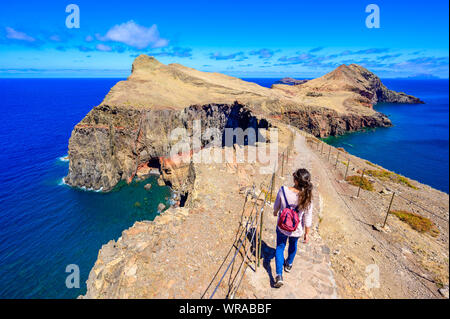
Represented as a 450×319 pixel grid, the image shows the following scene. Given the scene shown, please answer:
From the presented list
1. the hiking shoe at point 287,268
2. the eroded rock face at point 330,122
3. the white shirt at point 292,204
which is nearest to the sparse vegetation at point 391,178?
the hiking shoe at point 287,268

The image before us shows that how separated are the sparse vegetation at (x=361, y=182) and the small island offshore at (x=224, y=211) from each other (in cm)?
12

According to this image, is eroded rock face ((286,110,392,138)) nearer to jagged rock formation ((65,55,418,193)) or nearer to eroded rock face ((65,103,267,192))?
jagged rock formation ((65,55,418,193))

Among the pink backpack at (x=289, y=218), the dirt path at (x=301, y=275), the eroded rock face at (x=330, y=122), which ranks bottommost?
the dirt path at (x=301, y=275)

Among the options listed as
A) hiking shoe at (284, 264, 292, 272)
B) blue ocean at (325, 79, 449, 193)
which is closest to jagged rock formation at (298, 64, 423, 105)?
blue ocean at (325, 79, 449, 193)

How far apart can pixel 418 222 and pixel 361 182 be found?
7169 mm

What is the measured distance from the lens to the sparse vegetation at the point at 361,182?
23.4 metres

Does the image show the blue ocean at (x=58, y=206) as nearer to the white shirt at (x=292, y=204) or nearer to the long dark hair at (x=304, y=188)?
the white shirt at (x=292, y=204)

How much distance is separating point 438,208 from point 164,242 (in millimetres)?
27079

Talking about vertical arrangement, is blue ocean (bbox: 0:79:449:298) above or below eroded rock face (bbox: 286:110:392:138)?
below

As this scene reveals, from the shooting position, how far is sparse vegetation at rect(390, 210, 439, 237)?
16.9m

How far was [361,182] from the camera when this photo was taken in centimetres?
2416

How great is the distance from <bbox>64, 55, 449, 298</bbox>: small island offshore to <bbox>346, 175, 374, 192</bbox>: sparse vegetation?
0.40ft

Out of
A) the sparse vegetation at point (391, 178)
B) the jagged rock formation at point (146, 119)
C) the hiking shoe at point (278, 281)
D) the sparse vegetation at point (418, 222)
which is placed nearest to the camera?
the hiking shoe at point (278, 281)
